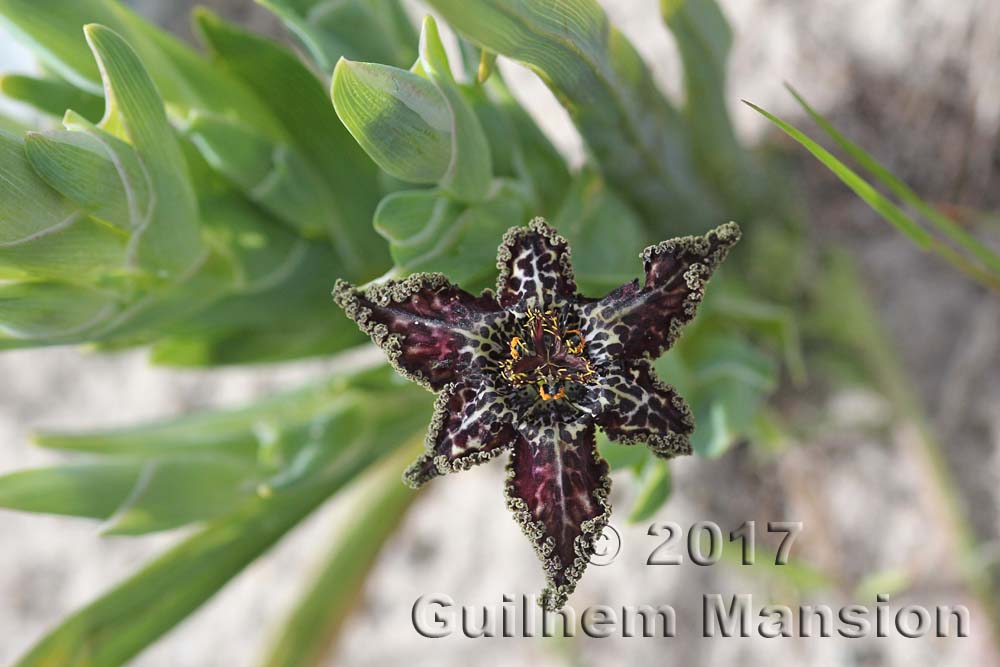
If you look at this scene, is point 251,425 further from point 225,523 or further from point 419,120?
point 419,120

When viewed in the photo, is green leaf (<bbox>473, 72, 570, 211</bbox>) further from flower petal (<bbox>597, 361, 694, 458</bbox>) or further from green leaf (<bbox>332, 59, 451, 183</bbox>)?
flower petal (<bbox>597, 361, 694, 458</bbox>)

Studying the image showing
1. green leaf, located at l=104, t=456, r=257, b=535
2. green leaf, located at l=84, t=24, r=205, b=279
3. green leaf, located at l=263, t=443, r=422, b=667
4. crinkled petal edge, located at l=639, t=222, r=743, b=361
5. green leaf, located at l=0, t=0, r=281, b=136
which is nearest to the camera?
crinkled petal edge, located at l=639, t=222, r=743, b=361

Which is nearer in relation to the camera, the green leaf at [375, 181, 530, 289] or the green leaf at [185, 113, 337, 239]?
the green leaf at [375, 181, 530, 289]

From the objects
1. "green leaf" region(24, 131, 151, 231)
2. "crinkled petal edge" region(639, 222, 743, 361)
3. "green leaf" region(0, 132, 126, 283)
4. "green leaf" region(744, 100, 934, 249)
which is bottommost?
"crinkled petal edge" region(639, 222, 743, 361)

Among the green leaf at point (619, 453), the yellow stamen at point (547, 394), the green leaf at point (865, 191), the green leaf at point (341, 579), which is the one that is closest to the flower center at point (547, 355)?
the yellow stamen at point (547, 394)

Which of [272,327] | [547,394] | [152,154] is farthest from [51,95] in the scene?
[547,394]

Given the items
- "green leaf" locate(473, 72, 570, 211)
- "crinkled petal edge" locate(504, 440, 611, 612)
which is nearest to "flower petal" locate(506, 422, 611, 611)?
"crinkled petal edge" locate(504, 440, 611, 612)

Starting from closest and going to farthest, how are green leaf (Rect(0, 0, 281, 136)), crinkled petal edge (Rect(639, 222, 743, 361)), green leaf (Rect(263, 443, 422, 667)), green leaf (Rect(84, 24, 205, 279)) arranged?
1. crinkled petal edge (Rect(639, 222, 743, 361))
2. green leaf (Rect(84, 24, 205, 279))
3. green leaf (Rect(0, 0, 281, 136))
4. green leaf (Rect(263, 443, 422, 667))
